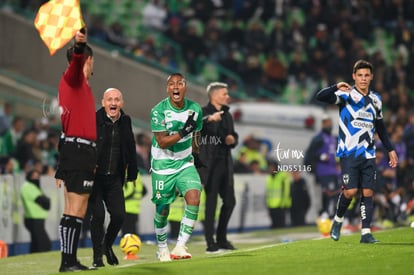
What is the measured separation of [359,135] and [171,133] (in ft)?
8.11

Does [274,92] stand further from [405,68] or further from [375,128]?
[375,128]

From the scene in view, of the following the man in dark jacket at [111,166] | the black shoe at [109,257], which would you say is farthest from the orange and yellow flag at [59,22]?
the black shoe at [109,257]

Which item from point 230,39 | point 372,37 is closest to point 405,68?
point 372,37

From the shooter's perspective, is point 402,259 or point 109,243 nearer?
point 402,259

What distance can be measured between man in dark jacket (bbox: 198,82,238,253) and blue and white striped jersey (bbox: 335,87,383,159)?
2.76 m

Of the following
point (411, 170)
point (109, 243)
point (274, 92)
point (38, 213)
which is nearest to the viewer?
point (109, 243)

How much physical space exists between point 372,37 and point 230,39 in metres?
4.41

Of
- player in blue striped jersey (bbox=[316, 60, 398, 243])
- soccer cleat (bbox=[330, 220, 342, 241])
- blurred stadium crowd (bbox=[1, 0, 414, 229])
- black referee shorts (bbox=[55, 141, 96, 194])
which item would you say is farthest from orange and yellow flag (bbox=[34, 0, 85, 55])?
blurred stadium crowd (bbox=[1, 0, 414, 229])

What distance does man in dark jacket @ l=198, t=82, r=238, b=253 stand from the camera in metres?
17.2

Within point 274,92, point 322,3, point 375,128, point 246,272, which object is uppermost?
point 322,3

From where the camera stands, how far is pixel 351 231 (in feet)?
70.2

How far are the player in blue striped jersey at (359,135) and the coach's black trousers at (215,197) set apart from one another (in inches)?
111

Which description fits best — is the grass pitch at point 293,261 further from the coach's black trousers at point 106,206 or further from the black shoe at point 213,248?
the coach's black trousers at point 106,206

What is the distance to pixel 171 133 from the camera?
1404 cm
